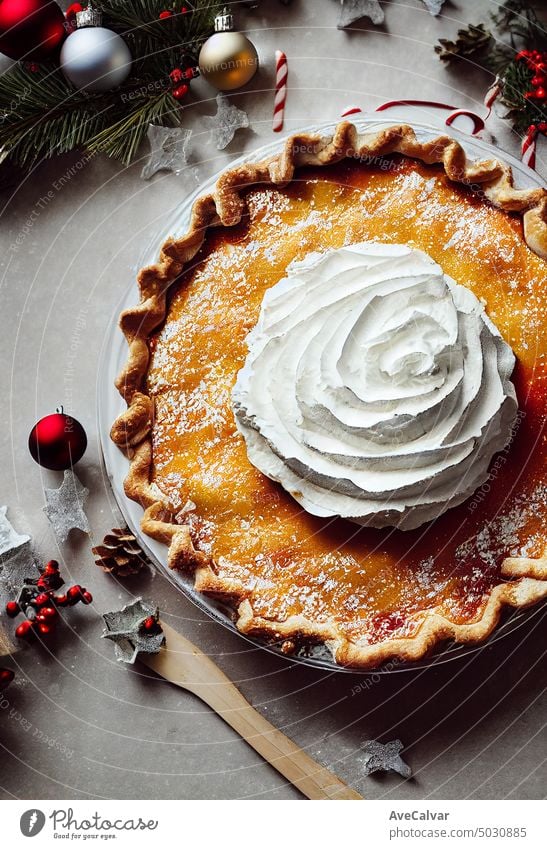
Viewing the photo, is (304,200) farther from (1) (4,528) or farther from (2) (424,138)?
(1) (4,528)

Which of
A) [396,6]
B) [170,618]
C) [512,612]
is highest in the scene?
[396,6]

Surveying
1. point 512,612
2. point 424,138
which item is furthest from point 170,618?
point 424,138

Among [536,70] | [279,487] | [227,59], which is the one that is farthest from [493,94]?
[279,487]

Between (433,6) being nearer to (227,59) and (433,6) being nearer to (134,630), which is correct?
(227,59)
